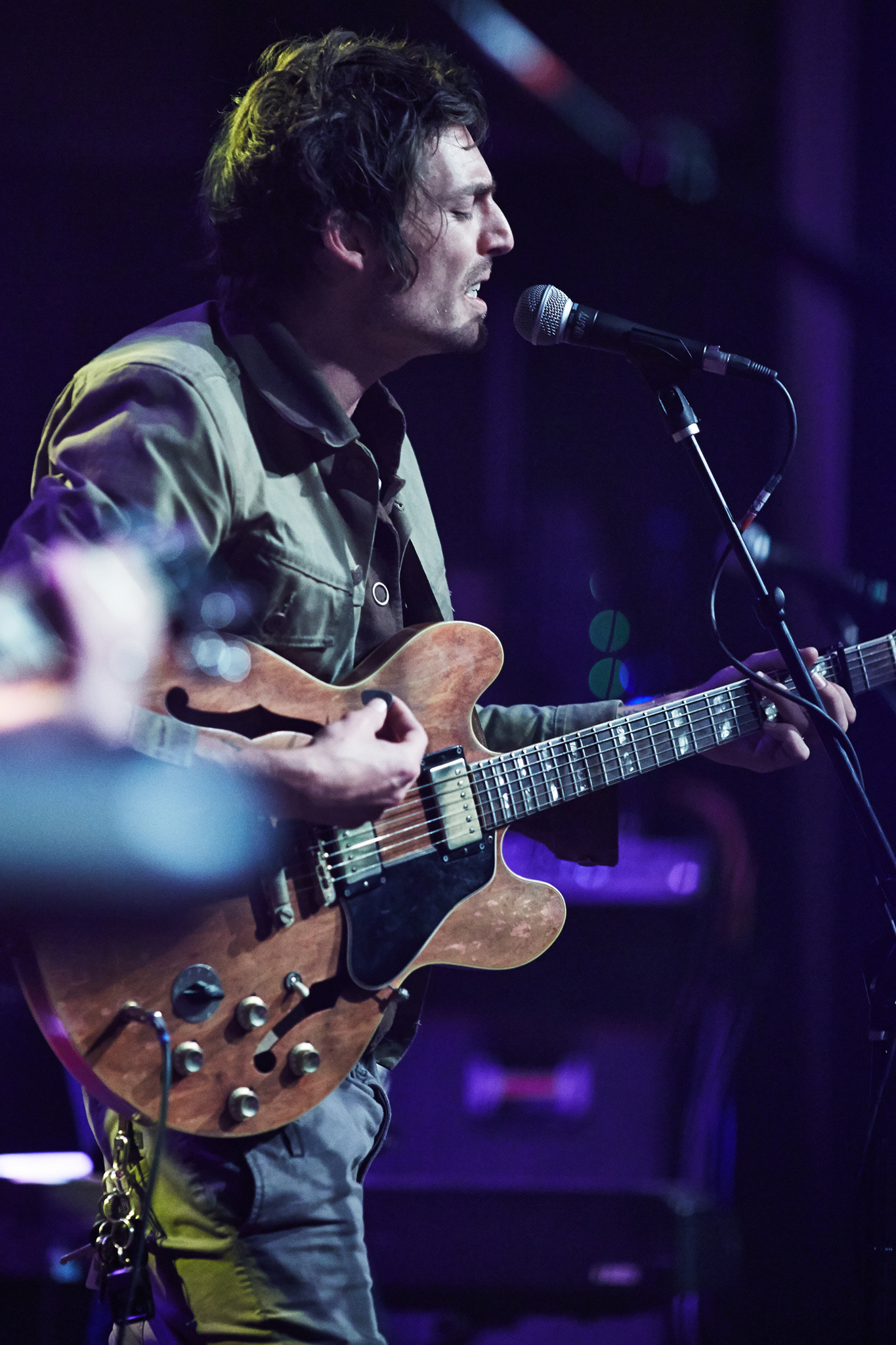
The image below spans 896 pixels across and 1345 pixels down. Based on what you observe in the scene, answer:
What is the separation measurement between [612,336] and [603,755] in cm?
76

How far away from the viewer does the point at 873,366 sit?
3.15m

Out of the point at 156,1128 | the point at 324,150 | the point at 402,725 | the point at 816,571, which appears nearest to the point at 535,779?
the point at 402,725

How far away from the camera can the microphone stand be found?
5.49 feet

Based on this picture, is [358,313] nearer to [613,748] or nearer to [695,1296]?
[613,748]

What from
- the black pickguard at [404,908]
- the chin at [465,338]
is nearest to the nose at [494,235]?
the chin at [465,338]

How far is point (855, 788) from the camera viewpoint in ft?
5.51

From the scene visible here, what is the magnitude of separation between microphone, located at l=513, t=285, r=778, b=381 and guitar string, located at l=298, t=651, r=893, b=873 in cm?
65

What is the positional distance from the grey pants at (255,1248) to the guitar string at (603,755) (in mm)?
477

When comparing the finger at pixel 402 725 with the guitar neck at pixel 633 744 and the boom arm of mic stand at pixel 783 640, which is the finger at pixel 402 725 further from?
the boom arm of mic stand at pixel 783 640

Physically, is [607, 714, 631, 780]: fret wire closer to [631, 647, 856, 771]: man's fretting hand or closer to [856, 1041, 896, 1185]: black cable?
[631, 647, 856, 771]: man's fretting hand

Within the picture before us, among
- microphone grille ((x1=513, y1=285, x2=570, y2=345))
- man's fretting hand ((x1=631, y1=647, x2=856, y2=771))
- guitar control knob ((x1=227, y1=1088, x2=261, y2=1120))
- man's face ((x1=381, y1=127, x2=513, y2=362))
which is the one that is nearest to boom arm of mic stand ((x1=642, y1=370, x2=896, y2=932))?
microphone grille ((x1=513, y1=285, x2=570, y2=345))

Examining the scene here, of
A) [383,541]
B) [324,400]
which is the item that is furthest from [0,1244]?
[324,400]

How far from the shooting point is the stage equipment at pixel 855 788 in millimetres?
1675

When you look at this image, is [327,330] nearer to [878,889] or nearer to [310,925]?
[310,925]
